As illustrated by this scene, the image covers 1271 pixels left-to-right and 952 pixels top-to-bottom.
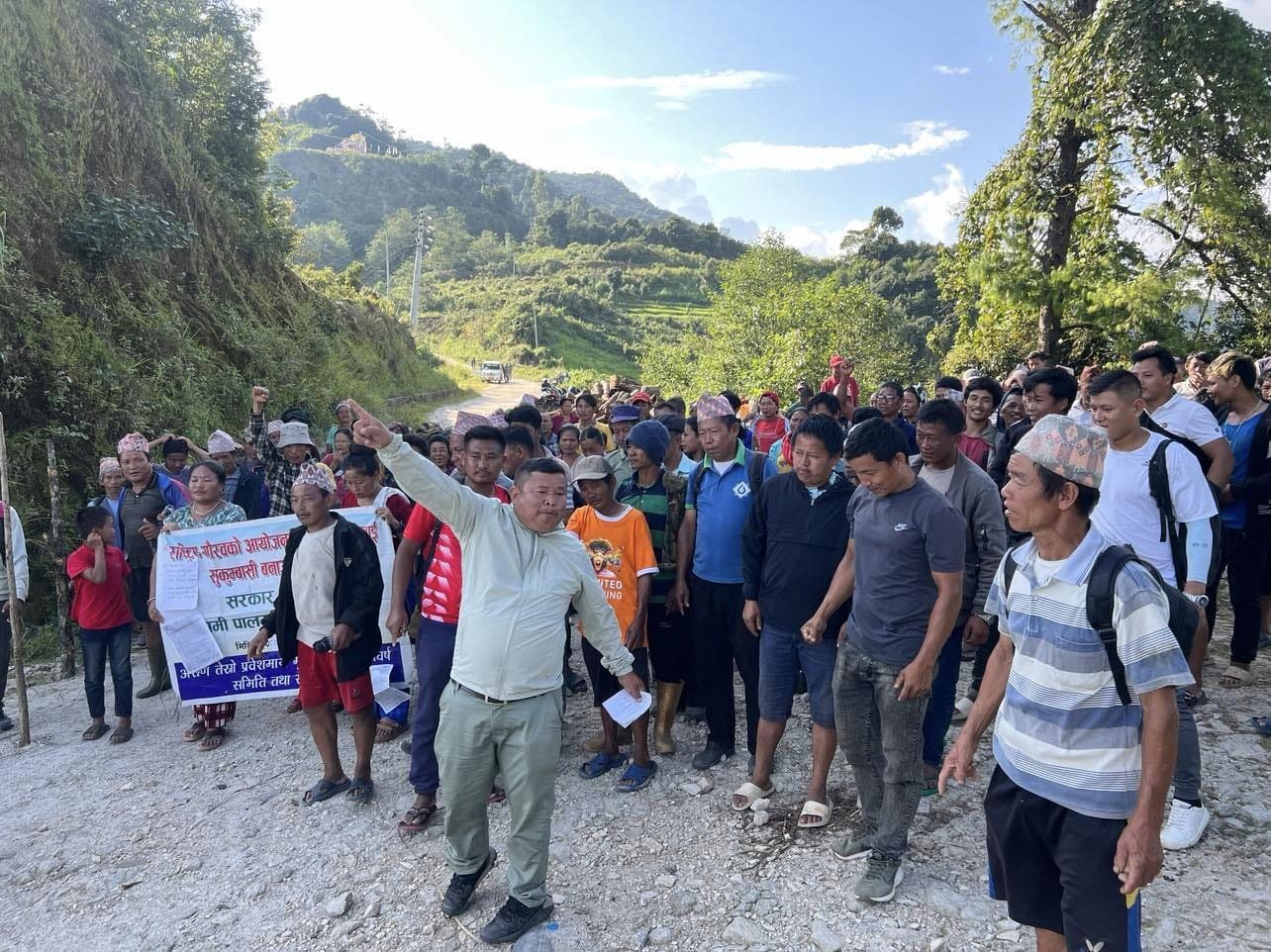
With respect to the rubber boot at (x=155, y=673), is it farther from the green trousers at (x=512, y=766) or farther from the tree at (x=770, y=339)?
the tree at (x=770, y=339)

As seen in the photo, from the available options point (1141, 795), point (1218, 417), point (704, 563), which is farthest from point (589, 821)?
point (1218, 417)

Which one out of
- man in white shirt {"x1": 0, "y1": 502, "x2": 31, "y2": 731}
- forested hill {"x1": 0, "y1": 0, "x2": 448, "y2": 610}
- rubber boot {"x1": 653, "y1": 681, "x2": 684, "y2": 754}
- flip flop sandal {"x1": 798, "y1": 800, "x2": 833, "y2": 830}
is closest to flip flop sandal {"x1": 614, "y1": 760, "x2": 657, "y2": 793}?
rubber boot {"x1": 653, "y1": 681, "x2": 684, "y2": 754}

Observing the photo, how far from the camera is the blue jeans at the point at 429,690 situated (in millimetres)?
3689

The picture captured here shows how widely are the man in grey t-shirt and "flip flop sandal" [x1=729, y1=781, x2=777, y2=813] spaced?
0.72 metres

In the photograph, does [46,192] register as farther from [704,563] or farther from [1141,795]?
[1141,795]

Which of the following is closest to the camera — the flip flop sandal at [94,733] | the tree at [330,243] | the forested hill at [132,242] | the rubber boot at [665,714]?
the rubber boot at [665,714]

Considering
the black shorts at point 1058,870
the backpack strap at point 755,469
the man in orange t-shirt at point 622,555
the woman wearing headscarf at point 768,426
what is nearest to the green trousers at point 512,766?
the man in orange t-shirt at point 622,555

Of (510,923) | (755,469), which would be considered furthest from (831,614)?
(510,923)

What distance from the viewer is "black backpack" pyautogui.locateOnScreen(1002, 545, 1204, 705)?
6.18 feet

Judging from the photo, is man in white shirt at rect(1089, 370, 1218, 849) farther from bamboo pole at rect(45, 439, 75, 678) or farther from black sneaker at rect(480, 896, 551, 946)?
bamboo pole at rect(45, 439, 75, 678)

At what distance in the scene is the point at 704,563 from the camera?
13.7 feet

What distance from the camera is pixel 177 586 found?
509cm

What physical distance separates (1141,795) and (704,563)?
8.23 feet

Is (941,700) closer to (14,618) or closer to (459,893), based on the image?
(459,893)
